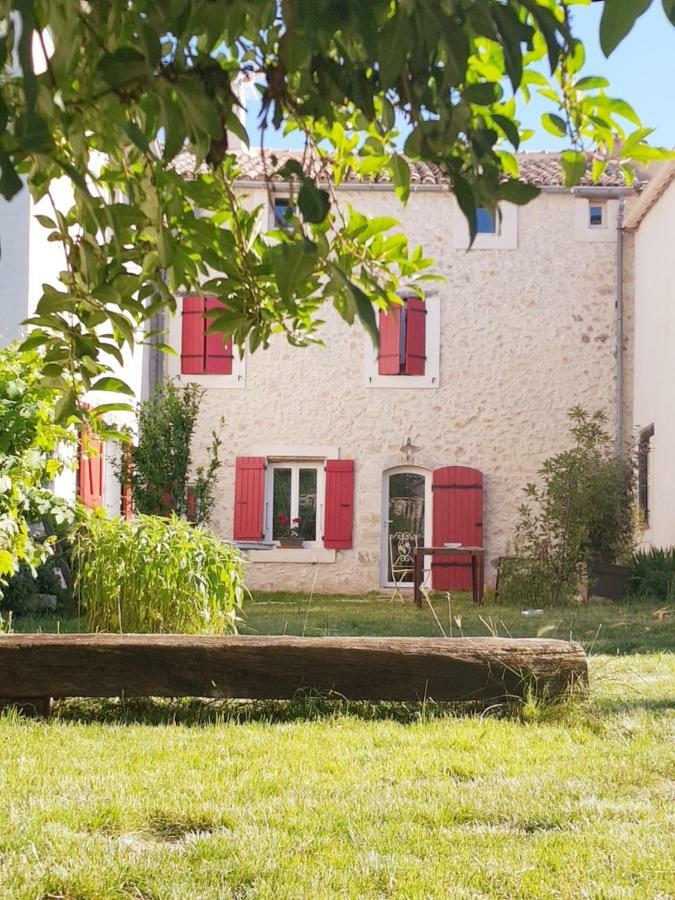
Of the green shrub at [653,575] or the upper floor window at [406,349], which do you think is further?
the upper floor window at [406,349]

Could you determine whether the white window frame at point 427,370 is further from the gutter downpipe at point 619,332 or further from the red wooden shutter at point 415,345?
the gutter downpipe at point 619,332

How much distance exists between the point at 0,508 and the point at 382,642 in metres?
2.01

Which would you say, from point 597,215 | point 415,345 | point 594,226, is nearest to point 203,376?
point 415,345

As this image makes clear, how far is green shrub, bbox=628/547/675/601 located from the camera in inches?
394

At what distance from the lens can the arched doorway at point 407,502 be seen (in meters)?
13.4

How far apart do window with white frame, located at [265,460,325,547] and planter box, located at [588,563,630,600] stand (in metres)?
3.93

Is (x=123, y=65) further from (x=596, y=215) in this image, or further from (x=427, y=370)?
(x=596, y=215)

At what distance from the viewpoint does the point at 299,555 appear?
13.3 meters

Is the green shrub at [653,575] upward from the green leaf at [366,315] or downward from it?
downward

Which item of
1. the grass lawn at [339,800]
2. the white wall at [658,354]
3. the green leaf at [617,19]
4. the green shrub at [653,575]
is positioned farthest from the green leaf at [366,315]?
the white wall at [658,354]

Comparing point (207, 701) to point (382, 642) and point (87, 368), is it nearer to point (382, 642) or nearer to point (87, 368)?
point (382, 642)

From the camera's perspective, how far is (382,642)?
424 cm

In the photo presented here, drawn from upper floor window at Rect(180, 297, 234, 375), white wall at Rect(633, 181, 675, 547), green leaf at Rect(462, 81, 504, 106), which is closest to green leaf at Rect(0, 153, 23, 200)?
green leaf at Rect(462, 81, 504, 106)

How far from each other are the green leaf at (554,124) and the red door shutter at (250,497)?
12.1 metres
